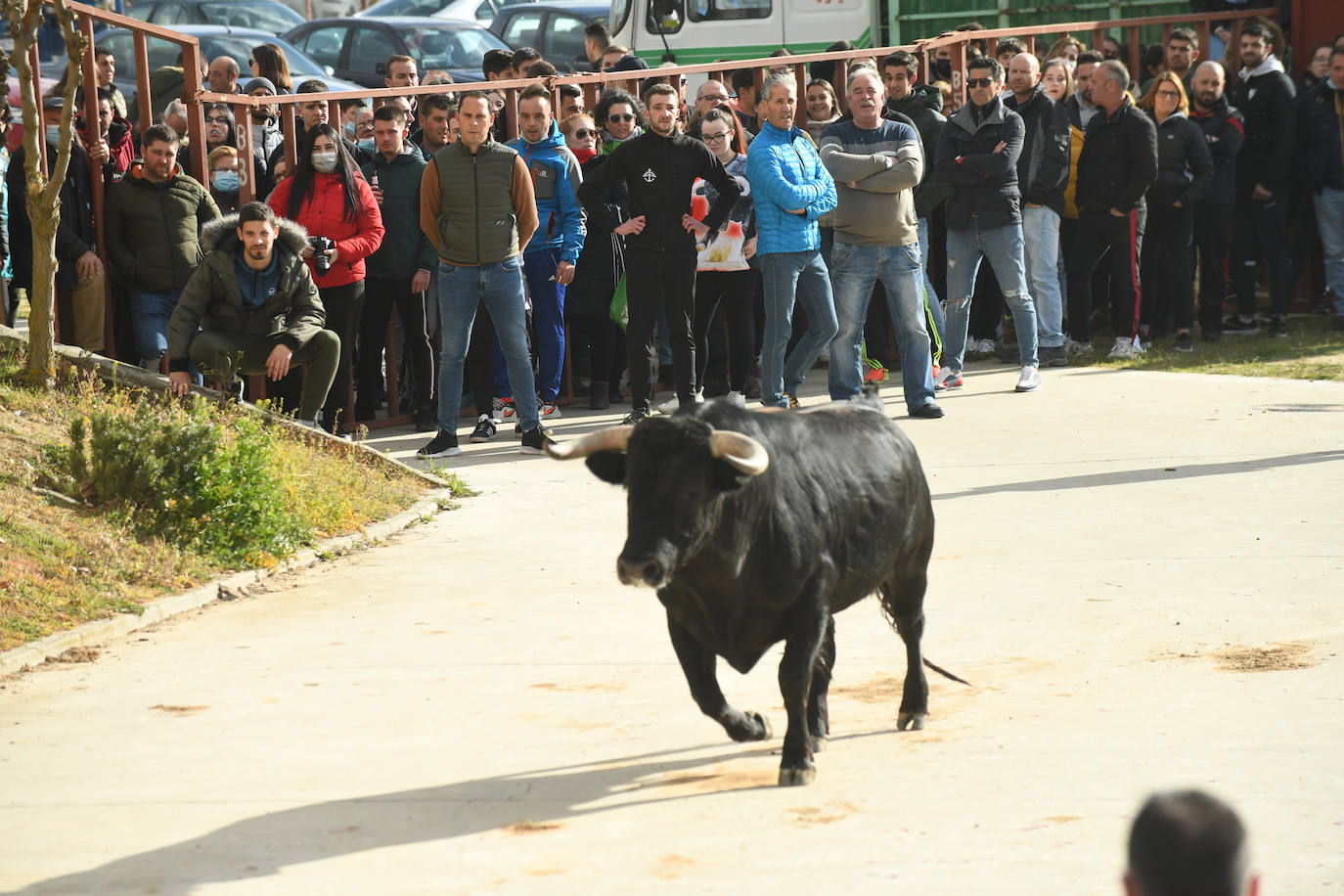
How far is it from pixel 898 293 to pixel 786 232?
3.20 feet

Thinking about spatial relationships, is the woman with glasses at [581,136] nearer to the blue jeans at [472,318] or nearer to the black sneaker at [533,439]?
the blue jeans at [472,318]

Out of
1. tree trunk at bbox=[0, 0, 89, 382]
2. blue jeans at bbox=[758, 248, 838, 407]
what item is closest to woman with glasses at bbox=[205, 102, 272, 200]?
tree trunk at bbox=[0, 0, 89, 382]

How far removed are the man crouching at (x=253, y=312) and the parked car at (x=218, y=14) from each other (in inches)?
605

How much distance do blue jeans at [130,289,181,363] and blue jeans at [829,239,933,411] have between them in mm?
4626

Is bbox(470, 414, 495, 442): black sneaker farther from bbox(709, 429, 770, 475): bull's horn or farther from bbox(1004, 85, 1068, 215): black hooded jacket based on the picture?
bbox(709, 429, 770, 475): bull's horn

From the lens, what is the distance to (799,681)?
17.3 ft

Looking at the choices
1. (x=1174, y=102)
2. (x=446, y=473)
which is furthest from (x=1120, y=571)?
(x=1174, y=102)

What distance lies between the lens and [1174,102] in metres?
14.4

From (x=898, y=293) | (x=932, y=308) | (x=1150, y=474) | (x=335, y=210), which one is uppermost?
(x=335, y=210)

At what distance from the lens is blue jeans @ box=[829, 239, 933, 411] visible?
12047mm

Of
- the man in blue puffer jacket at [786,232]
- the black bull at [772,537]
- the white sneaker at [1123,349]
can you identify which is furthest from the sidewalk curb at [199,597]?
the white sneaker at [1123,349]

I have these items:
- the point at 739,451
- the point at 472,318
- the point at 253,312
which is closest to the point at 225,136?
the point at 253,312

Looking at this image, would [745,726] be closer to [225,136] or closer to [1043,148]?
[225,136]

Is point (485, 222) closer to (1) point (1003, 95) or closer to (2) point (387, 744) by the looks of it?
(1) point (1003, 95)
